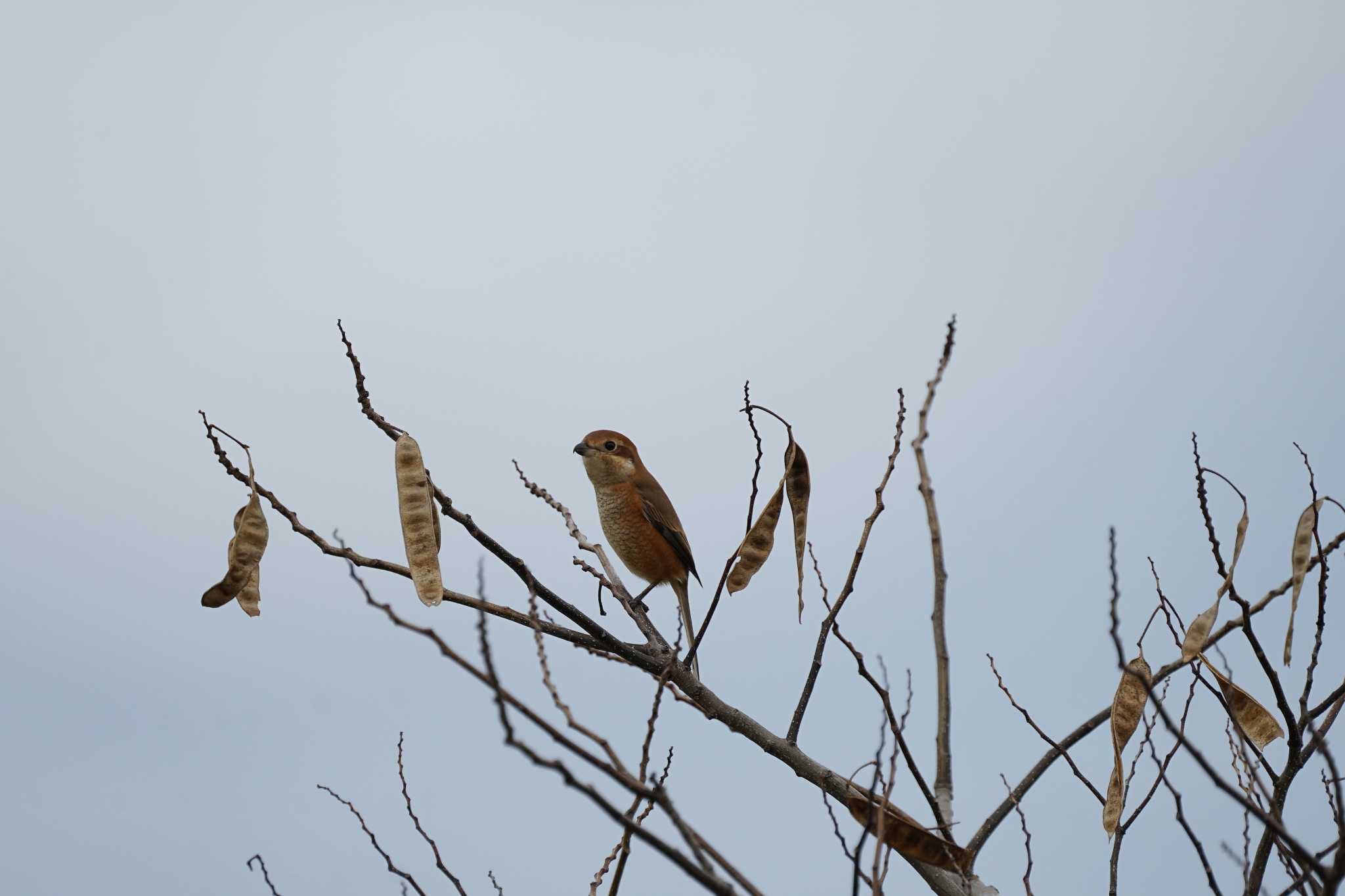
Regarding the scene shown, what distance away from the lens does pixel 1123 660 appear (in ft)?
5.13

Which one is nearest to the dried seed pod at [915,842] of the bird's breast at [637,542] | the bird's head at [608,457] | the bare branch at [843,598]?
the bare branch at [843,598]

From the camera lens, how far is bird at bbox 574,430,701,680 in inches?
209

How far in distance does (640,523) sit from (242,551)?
2.69m

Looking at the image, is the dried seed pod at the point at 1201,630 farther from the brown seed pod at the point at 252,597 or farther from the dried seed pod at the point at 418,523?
the brown seed pod at the point at 252,597

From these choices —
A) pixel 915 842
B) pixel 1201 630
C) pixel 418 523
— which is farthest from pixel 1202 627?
pixel 418 523

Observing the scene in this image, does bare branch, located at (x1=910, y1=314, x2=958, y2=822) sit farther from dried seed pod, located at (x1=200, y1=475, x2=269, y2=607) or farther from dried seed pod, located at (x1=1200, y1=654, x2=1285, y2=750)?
dried seed pod, located at (x1=200, y1=475, x2=269, y2=607)

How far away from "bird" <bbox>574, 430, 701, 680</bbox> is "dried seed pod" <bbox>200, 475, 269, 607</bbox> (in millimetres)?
2412

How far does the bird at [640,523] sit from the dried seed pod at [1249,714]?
2601 millimetres

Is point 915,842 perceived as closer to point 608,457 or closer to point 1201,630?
point 1201,630

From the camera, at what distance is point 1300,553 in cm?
276

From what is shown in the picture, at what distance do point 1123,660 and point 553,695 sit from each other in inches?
34.3

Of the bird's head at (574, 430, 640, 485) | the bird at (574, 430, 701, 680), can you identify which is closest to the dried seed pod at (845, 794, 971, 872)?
the bird at (574, 430, 701, 680)

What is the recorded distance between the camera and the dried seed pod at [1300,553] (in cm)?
265

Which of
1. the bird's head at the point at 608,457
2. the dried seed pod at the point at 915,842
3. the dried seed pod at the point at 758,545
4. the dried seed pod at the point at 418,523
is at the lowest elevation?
the dried seed pod at the point at 915,842
